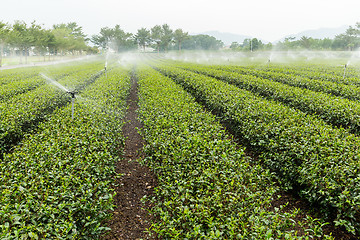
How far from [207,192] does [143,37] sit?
109 m

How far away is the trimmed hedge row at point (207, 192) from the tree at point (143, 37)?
106402mm

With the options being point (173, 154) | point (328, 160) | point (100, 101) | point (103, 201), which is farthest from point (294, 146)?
point (100, 101)

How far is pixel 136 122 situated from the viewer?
9.38m

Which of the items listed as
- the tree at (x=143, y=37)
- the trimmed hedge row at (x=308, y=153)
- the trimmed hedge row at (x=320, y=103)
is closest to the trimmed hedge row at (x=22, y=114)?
the trimmed hedge row at (x=308, y=153)

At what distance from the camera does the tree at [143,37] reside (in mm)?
102062

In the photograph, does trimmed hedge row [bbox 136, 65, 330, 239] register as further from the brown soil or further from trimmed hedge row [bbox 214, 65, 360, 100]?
trimmed hedge row [bbox 214, 65, 360, 100]

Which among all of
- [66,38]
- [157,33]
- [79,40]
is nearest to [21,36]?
[66,38]

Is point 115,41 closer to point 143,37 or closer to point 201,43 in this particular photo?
point 143,37

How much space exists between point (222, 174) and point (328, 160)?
79.0 inches

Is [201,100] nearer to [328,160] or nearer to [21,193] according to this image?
[328,160]

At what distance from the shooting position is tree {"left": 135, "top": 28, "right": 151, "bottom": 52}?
335ft

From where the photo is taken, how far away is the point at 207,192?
2734 mm

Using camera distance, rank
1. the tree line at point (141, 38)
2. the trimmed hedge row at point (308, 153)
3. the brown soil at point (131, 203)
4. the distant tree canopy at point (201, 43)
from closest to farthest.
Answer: the trimmed hedge row at point (308, 153) → the brown soil at point (131, 203) → the tree line at point (141, 38) → the distant tree canopy at point (201, 43)

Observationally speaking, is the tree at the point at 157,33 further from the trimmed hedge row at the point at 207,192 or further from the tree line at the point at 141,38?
the trimmed hedge row at the point at 207,192
